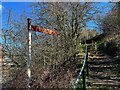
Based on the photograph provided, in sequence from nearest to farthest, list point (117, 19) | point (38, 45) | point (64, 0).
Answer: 1. point (38, 45)
2. point (64, 0)
3. point (117, 19)

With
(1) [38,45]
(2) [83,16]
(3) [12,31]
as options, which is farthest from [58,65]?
(2) [83,16]

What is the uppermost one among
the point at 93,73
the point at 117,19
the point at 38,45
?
the point at 117,19

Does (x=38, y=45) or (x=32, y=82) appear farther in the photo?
(x=38, y=45)

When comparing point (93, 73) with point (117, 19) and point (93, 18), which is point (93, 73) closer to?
point (117, 19)

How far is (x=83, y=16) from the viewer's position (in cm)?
1219

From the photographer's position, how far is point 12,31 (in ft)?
24.1

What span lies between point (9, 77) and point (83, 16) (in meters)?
6.65

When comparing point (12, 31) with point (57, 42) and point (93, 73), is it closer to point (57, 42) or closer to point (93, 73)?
point (57, 42)

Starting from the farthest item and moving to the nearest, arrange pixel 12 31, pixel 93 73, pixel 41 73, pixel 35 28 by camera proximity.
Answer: pixel 93 73 → pixel 12 31 → pixel 41 73 → pixel 35 28

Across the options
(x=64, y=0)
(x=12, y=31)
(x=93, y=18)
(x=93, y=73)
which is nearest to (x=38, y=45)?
(x=12, y=31)

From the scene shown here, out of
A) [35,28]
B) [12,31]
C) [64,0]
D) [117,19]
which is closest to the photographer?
[35,28]

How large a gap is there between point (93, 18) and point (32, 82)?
805 centimetres

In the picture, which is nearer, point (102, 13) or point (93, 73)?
point (93, 73)

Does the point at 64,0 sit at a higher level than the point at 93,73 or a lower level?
higher
